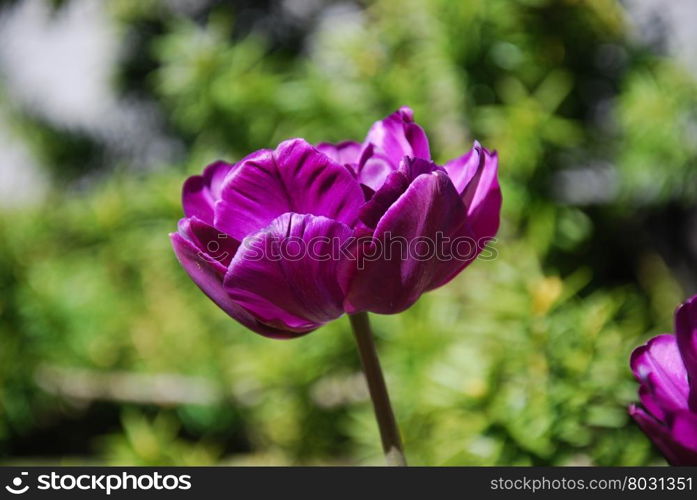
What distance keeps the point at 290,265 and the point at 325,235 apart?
10mm

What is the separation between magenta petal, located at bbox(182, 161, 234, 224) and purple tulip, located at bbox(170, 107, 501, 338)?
13 mm

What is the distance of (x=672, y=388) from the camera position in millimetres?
171

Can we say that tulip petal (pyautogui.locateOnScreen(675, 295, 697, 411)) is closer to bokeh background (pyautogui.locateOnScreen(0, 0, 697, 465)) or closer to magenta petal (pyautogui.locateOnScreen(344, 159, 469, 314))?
magenta petal (pyautogui.locateOnScreen(344, 159, 469, 314))

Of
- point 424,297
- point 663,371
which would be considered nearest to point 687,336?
point 663,371

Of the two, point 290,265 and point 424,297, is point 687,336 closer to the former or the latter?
point 290,265

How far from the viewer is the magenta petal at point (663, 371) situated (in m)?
0.17

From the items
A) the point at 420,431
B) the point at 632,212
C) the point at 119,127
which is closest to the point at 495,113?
the point at 632,212

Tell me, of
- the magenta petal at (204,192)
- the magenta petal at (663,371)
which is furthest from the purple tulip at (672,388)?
the magenta petal at (204,192)

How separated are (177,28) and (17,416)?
35 centimetres

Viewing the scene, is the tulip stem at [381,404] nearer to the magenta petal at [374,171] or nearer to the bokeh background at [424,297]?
the magenta petal at [374,171]

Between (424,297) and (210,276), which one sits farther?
(424,297)

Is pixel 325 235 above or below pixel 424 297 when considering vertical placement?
above

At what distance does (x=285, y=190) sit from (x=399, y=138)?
4 centimetres

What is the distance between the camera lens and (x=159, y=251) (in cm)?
60
